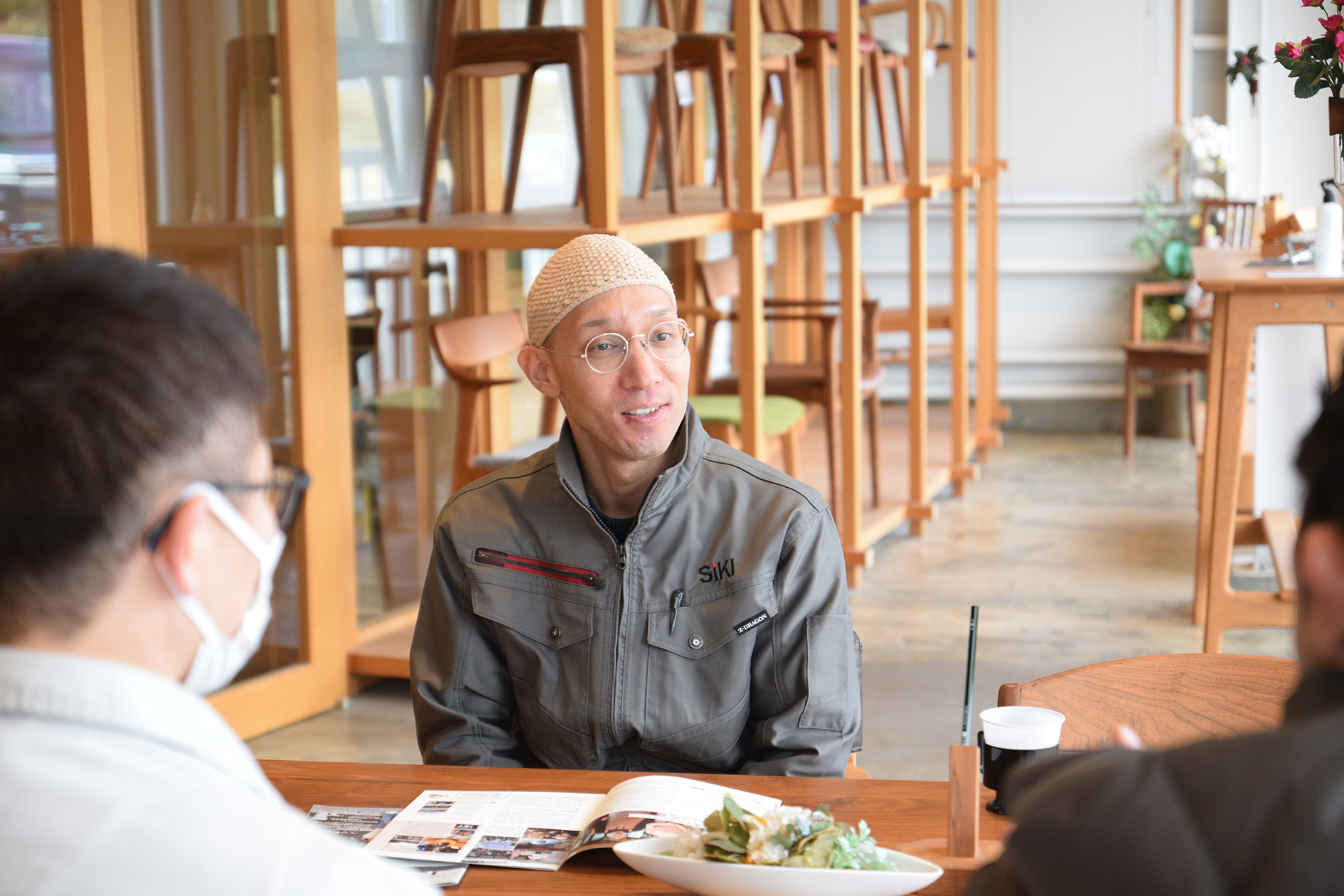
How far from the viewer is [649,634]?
1.70m

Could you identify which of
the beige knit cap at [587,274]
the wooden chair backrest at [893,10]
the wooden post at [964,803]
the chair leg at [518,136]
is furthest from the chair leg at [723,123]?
the wooden post at [964,803]

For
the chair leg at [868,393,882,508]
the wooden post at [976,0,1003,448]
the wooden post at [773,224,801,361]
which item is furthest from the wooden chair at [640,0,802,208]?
the wooden post at [773,224,801,361]

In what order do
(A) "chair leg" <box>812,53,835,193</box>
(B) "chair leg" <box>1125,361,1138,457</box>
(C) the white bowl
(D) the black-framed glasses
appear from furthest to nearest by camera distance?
(B) "chair leg" <box>1125,361,1138,457</box>, (A) "chair leg" <box>812,53,835,193</box>, (C) the white bowl, (D) the black-framed glasses

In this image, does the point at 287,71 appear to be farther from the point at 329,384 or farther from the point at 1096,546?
the point at 1096,546

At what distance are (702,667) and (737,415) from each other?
2913 millimetres

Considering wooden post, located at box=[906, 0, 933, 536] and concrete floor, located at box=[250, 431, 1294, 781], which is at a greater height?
wooden post, located at box=[906, 0, 933, 536]

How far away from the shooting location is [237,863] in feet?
2.22

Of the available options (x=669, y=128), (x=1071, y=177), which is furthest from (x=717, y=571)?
(x=1071, y=177)

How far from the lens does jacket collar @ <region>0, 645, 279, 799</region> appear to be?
702 millimetres

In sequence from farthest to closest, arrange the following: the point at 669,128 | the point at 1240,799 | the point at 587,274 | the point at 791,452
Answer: the point at 791,452 → the point at 669,128 → the point at 587,274 → the point at 1240,799

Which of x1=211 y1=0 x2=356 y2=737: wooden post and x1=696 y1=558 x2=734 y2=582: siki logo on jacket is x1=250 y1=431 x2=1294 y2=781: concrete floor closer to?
x1=211 y1=0 x2=356 y2=737: wooden post

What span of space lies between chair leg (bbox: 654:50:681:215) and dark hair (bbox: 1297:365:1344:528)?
3281 mm

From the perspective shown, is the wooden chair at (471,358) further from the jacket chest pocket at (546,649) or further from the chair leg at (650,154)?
the jacket chest pocket at (546,649)

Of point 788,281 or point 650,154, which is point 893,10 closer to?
point 650,154
